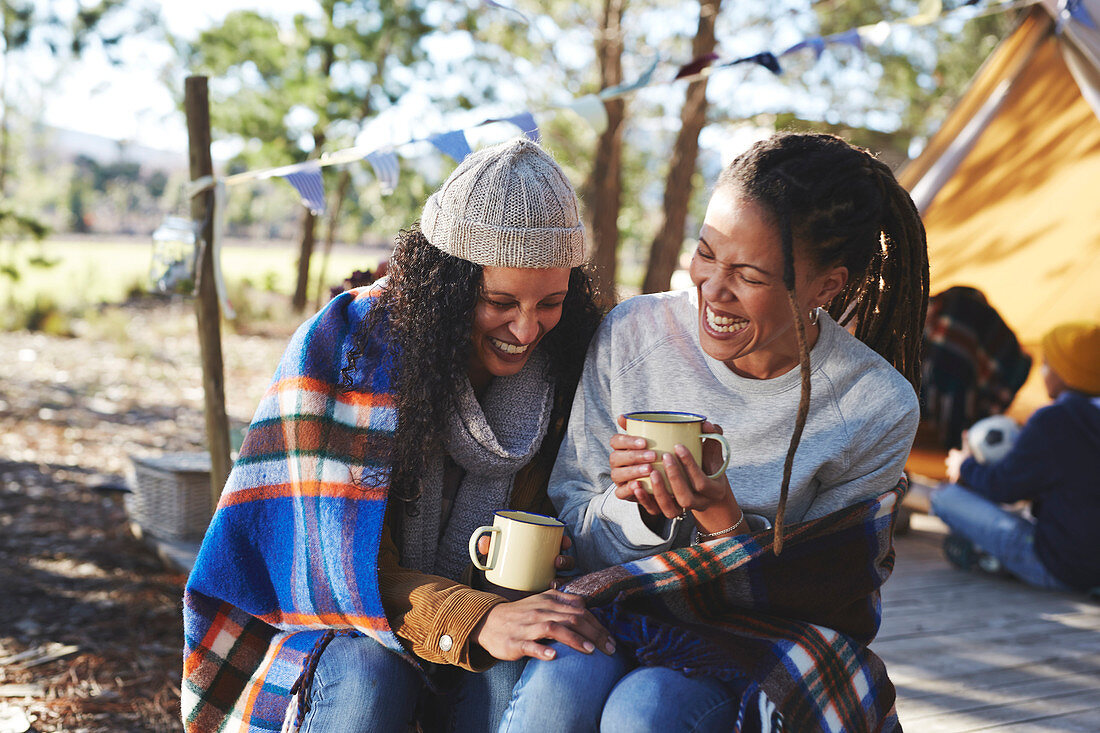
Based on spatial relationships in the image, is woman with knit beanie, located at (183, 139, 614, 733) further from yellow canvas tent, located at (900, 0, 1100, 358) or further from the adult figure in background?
yellow canvas tent, located at (900, 0, 1100, 358)

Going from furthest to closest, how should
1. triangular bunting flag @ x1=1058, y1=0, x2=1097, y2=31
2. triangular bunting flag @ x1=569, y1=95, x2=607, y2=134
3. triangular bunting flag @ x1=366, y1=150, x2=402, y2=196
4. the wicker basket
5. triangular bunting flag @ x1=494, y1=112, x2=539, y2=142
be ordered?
triangular bunting flag @ x1=1058, y1=0, x2=1097, y2=31 → the wicker basket → triangular bunting flag @ x1=569, y1=95, x2=607, y2=134 → triangular bunting flag @ x1=366, y1=150, x2=402, y2=196 → triangular bunting flag @ x1=494, y1=112, x2=539, y2=142

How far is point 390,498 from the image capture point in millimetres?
1936

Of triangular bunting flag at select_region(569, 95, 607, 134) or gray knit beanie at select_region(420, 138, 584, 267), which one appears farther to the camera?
triangular bunting flag at select_region(569, 95, 607, 134)

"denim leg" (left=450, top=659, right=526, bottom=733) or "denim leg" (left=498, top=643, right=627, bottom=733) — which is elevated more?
"denim leg" (left=498, top=643, right=627, bottom=733)

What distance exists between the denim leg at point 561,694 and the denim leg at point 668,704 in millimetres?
28

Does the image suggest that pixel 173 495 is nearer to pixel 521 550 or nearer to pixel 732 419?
pixel 521 550

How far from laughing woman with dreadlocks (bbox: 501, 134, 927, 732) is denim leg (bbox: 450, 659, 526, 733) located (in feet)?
0.40

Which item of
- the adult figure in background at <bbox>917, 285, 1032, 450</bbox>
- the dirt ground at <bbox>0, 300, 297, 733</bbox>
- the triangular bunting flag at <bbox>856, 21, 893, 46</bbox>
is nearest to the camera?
the dirt ground at <bbox>0, 300, 297, 733</bbox>

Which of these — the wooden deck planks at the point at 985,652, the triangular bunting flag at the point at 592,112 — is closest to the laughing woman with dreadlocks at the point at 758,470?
the wooden deck planks at the point at 985,652

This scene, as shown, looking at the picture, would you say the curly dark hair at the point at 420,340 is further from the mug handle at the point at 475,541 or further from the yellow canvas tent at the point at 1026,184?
the yellow canvas tent at the point at 1026,184

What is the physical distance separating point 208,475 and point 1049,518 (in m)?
3.52

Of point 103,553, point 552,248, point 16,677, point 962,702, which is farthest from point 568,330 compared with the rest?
point 103,553

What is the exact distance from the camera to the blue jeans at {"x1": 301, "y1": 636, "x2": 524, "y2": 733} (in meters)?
1.69

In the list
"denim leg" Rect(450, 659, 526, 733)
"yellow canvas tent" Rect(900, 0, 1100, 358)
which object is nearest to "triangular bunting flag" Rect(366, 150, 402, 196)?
"denim leg" Rect(450, 659, 526, 733)
